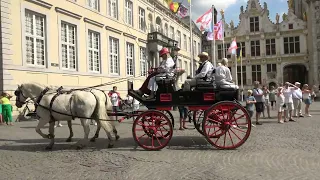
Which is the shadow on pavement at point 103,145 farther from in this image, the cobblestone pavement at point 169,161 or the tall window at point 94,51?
the tall window at point 94,51

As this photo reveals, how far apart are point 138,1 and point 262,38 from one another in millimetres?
26814

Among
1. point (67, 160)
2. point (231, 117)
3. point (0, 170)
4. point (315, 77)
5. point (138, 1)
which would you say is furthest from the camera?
point (315, 77)

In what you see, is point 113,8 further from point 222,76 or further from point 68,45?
point 222,76

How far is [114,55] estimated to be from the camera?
24.6 meters

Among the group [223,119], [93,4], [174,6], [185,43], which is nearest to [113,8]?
[93,4]

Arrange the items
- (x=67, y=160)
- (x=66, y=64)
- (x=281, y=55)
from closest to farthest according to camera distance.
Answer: (x=67, y=160)
(x=66, y=64)
(x=281, y=55)

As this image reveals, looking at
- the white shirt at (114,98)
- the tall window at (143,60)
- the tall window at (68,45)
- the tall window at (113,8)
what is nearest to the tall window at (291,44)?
the tall window at (143,60)

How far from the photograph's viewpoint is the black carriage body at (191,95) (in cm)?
718

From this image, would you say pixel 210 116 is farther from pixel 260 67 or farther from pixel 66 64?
pixel 260 67

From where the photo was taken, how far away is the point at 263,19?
49.3 metres

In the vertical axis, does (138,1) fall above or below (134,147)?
above

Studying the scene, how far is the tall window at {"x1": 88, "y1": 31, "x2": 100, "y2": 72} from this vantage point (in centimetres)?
2167

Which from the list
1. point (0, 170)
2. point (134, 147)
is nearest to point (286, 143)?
point (134, 147)

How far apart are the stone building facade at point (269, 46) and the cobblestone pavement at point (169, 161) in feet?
133
